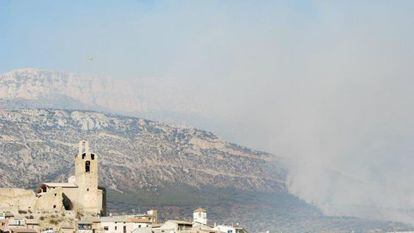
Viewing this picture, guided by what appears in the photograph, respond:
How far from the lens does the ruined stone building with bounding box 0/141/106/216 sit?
121 meters

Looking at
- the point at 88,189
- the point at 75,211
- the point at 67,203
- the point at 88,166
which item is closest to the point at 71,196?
the point at 67,203

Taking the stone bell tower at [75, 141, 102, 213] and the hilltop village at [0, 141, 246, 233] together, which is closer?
the hilltop village at [0, 141, 246, 233]

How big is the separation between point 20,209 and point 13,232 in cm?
1470

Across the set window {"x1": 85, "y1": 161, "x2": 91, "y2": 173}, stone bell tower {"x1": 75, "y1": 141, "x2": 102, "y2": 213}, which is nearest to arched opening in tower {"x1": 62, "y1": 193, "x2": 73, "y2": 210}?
stone bell tower {"x1": 75, "y1": 141, "x2": 102, "y2": 213}

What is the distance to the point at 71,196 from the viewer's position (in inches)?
4867

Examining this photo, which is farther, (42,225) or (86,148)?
(86,148)

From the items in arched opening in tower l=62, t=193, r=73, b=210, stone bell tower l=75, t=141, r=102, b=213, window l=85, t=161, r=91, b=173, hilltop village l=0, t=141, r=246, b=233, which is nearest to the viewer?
hilltop village l=0, t=141, r=246, b=233

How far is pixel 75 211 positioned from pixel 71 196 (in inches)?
117

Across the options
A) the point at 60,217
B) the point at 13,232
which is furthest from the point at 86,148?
the point at 13,232

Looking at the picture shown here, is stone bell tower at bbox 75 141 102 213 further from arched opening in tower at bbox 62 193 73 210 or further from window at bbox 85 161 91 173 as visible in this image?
arched opening in tower at bbox 62 193 73 210

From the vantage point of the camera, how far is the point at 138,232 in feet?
378

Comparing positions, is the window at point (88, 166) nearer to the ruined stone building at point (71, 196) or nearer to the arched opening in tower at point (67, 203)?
the ruined stone building at point (71, 196)

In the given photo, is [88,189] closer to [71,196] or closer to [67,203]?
[71,196]

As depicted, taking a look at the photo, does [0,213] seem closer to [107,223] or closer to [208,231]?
[107,223]
